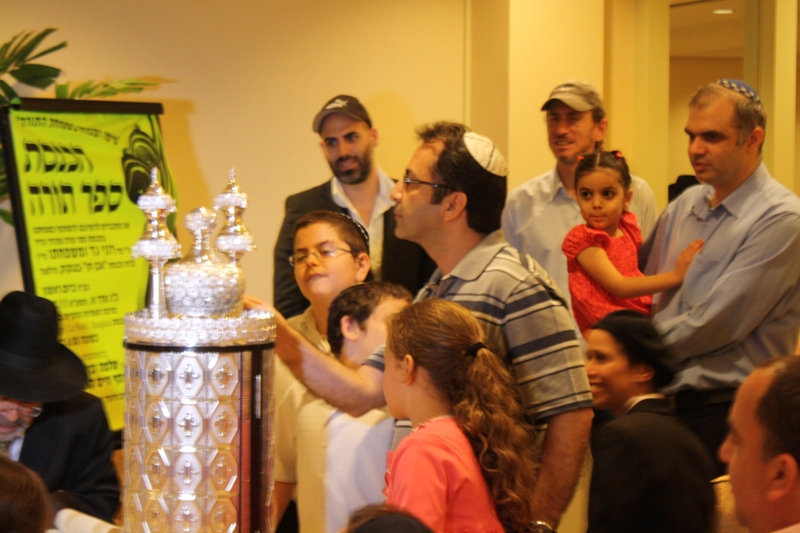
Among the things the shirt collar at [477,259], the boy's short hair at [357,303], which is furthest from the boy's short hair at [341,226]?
the shirt collar at [477,259]

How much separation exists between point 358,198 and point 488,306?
1849 mm

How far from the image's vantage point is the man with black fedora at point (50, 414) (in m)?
2.40

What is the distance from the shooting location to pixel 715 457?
284 centimetres

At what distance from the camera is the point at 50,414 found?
2.53 metres


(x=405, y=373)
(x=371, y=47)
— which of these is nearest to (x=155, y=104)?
(x=371, y=47)

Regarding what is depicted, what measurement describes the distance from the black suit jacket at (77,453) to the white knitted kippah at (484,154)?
1273mm

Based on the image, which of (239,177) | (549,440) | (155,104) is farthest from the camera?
(239,177)

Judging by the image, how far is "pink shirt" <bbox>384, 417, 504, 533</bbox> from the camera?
1.65 meters

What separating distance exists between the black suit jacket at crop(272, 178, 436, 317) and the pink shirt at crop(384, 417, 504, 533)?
1780mm

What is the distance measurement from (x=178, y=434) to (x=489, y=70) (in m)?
3.75

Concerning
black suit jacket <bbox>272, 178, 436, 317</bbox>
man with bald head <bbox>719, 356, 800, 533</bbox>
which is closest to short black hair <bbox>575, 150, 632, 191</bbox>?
black suit jacket <bbox>272, 178, 436, 317</bbox>

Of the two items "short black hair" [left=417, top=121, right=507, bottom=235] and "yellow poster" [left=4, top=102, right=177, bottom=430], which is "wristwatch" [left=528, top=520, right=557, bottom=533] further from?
"yellow poster" [left=4, top=102, right=177, bottom=430]

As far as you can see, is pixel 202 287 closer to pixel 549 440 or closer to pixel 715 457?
pixel 549 440

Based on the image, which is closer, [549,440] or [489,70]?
[549,440]
